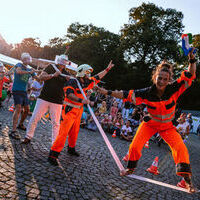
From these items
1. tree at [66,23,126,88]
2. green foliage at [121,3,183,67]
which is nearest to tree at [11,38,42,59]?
tree at [66,23,126,88]

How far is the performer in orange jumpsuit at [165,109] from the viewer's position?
125 inches

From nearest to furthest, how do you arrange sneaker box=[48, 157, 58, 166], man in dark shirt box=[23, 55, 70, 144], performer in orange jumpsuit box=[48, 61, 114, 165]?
1. sneaker box=[48, 157, 58, 166]
2. performer in orange jumpsuit box=[48, 61, 114, 165]
3. man in dark shirt box=[23, 55, 70, 144]

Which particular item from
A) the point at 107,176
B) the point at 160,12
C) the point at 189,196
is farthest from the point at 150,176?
the point at 160,12

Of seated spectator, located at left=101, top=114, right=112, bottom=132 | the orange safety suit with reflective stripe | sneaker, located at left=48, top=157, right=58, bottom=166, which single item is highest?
the orange safety suit with reflective stripe

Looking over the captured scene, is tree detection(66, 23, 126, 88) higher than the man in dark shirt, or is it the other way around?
tree detection(66, 23, 126, 88)

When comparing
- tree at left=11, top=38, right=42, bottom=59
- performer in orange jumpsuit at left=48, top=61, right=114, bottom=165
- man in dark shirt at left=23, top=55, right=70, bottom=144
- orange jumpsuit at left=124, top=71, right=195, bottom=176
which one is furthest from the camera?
tree at left=11, top=38, right=42, bottom=59

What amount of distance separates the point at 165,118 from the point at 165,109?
0.49 ft

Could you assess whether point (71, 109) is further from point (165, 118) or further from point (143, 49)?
point (143, 49)

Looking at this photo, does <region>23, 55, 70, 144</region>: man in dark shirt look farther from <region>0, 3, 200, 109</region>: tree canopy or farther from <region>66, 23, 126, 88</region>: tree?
<region>66, 23, 126, 88</region>: tree

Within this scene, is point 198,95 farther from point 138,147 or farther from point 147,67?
point 138,147

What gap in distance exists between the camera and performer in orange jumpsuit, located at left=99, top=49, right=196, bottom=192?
3.19 metres

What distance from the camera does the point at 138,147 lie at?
3.39 metres

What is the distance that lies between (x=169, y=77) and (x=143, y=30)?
31.5 meters

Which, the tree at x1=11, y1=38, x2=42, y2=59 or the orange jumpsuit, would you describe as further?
the tree at x1=11, y1=38, x2=42, y2=59
